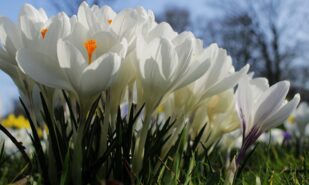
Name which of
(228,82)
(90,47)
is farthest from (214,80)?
(90,47)

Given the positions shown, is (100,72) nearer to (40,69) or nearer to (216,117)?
(40,69)

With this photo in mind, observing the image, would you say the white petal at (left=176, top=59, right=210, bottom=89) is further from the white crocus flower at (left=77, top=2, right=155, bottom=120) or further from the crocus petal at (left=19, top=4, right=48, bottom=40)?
the crocus petal at (left=19, top=4, right=48, bottom=40)

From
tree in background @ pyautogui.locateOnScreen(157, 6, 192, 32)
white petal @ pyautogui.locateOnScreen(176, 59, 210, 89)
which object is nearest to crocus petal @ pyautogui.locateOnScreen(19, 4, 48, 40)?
white petal @ pyautogui.locateOnScreen(176, 59, 210, 89)

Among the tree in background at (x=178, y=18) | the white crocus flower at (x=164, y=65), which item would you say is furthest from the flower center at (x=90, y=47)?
the tree in background at (x=178, y=18)

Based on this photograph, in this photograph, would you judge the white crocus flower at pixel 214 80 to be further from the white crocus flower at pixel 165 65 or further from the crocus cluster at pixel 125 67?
the white crocus flower at pixel 165 65

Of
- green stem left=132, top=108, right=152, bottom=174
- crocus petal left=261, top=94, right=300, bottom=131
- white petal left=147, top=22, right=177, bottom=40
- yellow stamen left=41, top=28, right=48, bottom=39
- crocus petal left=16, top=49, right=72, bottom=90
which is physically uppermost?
white petal left=147, top=22, right=177, bottom=40

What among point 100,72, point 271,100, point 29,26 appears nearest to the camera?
point 100,72

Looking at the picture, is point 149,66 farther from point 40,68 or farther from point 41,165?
point 41,165
